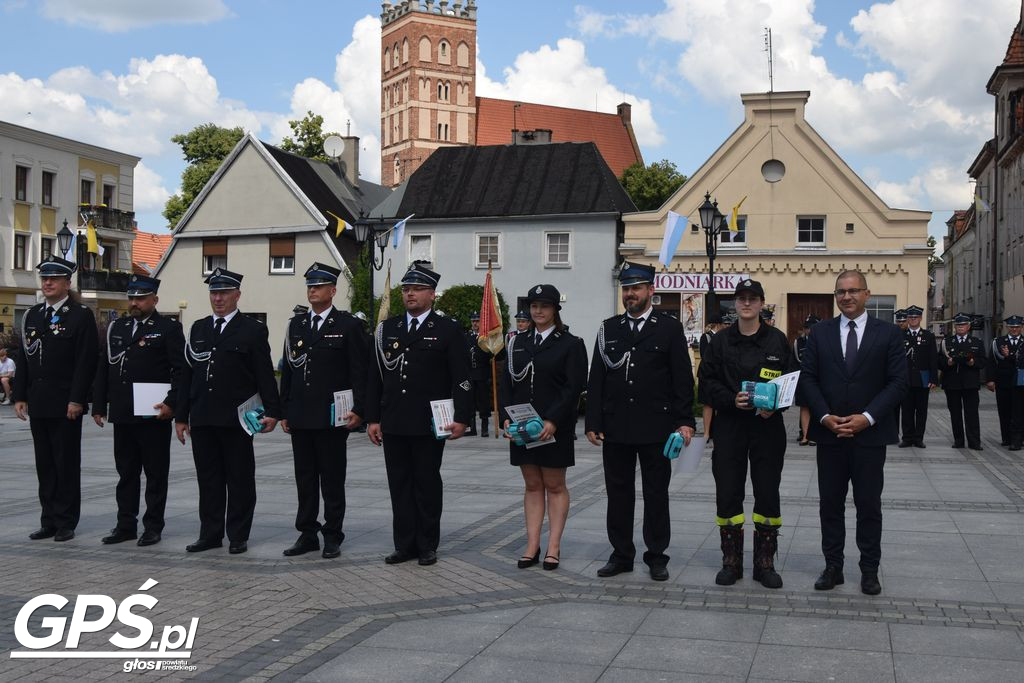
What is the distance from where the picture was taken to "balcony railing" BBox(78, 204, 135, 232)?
52.3m

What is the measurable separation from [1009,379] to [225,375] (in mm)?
12951

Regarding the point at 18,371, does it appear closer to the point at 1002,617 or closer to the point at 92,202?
the point at 1002,617

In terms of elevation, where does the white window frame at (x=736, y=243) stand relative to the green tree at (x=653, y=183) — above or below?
below

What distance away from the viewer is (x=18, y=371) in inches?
371

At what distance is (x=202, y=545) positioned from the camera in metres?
8.58

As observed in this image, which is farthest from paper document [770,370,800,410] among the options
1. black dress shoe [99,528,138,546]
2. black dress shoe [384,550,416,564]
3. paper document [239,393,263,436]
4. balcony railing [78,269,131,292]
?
balcony railing [78,269,131,292]

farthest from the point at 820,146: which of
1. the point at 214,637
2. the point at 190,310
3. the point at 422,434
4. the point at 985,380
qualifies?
the point at 214,637

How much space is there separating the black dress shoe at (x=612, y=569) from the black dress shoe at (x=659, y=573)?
8.8 inches

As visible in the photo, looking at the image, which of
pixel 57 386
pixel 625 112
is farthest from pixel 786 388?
pixel 625 112

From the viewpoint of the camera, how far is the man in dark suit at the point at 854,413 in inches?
283

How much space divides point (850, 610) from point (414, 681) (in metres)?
2.88

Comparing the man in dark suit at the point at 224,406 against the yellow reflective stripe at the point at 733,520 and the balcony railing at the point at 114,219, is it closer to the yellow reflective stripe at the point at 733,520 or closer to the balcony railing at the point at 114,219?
the yellow reflective stripe at the point at 733,520

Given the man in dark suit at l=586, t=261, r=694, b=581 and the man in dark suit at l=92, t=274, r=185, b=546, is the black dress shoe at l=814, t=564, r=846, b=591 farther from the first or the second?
the man in dark suit at l=92, t=274, r=185, b=546

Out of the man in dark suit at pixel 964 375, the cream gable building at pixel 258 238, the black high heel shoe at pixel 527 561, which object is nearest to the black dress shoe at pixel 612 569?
the black high heel shoe at pixel 527 561
